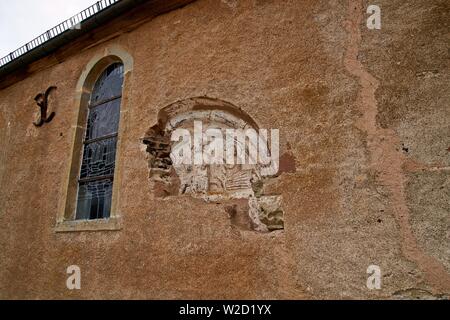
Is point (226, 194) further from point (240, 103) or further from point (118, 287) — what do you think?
point (118, 287)

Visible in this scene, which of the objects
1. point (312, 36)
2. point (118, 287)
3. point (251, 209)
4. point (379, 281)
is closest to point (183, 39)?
point (312, 36)

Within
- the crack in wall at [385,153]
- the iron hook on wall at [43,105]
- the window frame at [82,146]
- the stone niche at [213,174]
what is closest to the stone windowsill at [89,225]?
the window frame at [82,146]

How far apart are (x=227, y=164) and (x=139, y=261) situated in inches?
48.5

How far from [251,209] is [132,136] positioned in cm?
160

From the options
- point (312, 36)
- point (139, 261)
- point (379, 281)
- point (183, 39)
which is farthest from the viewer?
point (183, 39)

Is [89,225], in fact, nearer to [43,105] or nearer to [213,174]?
[213,174]

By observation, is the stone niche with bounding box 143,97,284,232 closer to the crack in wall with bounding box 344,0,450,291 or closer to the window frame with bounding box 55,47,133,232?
the window frame with bounding box 55,47,133,232

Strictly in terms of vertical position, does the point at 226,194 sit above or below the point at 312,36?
below

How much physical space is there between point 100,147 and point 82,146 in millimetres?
323

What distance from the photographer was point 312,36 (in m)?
A: 2.90

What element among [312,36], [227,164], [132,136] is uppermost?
[312,36]

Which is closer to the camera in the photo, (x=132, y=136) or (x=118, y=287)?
(x=118, y=287)

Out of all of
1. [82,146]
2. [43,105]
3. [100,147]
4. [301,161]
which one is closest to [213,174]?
[301,161]

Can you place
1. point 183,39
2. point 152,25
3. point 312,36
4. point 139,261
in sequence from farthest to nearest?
point 152,25 < point 183,39 < point 139,261 < point 312,36
